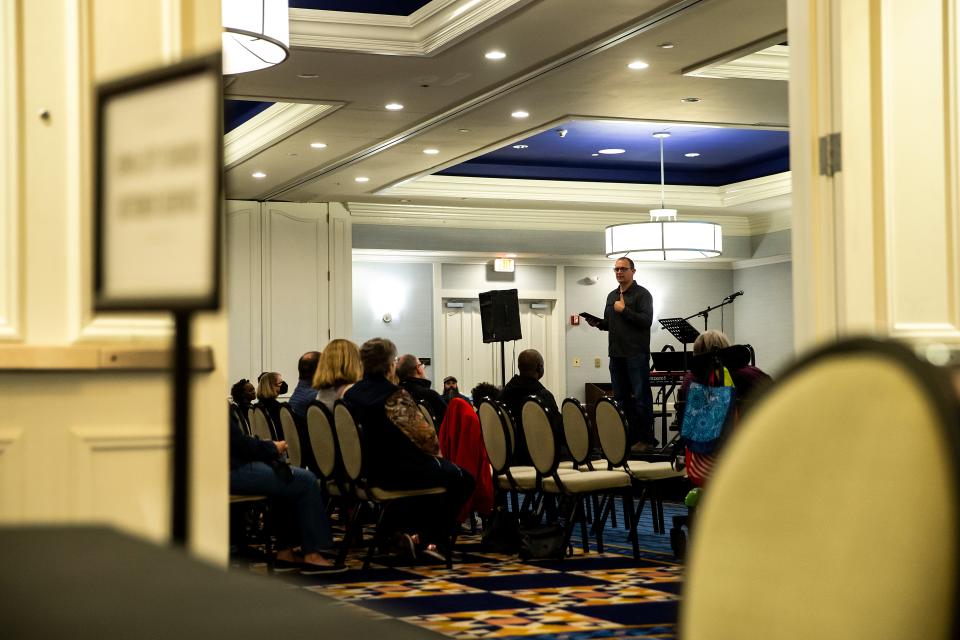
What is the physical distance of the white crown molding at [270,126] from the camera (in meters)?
9.61

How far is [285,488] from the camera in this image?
5.94 m

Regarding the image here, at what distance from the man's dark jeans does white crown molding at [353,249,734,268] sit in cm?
537

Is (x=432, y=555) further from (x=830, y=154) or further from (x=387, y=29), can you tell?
(x=830, y=154)

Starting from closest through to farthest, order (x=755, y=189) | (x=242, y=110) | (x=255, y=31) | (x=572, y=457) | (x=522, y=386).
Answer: (x=255, y=31) < (x=572, y=457) < (x=522, y=386) < (x=242, y=110) < (x=755, y=189)

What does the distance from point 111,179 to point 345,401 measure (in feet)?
17.3

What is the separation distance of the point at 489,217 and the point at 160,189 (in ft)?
48.1

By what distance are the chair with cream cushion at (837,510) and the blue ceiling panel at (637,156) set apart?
1141 cm

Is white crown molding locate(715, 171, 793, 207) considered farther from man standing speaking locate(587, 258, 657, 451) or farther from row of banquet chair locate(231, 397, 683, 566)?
row of banquet chair locate(231, 397, 683, 566)

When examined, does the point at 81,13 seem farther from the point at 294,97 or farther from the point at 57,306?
the point at 294,97

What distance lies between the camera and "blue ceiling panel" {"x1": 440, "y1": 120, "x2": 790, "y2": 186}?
12.8 metres

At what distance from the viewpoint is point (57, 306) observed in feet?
8.86

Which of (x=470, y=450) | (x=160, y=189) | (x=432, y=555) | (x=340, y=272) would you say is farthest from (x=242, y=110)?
(x=160, y=189)

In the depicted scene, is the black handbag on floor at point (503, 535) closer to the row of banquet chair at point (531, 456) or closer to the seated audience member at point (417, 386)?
the row of banquet chair at point (531, 456)

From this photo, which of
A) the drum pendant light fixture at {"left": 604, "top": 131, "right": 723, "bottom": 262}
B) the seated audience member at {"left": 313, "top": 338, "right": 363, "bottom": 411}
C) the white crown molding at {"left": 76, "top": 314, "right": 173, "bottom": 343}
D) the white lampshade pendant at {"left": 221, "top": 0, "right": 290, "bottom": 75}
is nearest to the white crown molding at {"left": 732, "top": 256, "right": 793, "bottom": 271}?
the drum pendant light fixture at {"left": 604, "top": 131, "right": 723, "bottom": 262}
